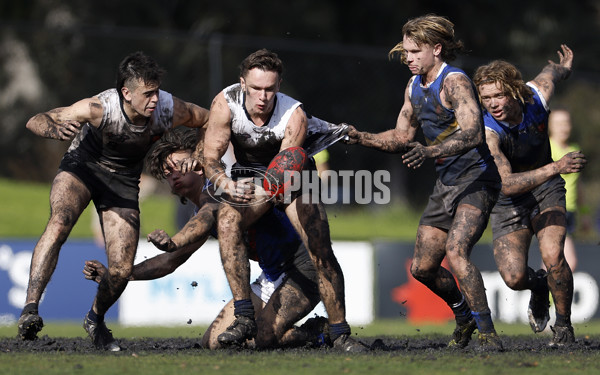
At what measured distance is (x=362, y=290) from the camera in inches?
494

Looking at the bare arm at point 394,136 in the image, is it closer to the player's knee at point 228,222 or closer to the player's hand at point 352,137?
the player's hand at point 352,137

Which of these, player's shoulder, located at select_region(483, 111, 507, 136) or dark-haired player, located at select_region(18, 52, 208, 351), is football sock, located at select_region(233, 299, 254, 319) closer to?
dark-haired player, located at select_region(18, 52, 208, 351)

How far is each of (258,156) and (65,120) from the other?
1.51 m

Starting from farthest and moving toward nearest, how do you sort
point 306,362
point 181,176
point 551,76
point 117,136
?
point 551,76 < point 181,176 < point 117,136 < point 306,362

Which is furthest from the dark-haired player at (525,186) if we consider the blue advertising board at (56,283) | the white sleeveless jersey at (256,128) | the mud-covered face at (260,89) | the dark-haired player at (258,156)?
the blue advertising board at (56,283)

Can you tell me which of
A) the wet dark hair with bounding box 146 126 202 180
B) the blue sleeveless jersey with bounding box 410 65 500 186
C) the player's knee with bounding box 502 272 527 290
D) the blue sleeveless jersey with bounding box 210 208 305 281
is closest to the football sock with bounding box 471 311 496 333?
the player's knee with bounding box 502 272 527 290

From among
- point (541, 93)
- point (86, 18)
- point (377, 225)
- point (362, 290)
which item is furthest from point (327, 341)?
point (86, 18)

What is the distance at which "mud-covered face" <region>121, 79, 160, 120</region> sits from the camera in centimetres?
770

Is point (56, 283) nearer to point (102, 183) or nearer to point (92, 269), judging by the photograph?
point (102, 183)

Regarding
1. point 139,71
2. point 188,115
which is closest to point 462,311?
point 188,115

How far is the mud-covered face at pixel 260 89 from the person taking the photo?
7.28 m

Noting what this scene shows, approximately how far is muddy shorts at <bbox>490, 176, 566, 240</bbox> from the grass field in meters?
1.25

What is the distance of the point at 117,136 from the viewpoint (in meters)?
7.86

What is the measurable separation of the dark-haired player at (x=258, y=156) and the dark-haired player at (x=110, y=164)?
675mm
